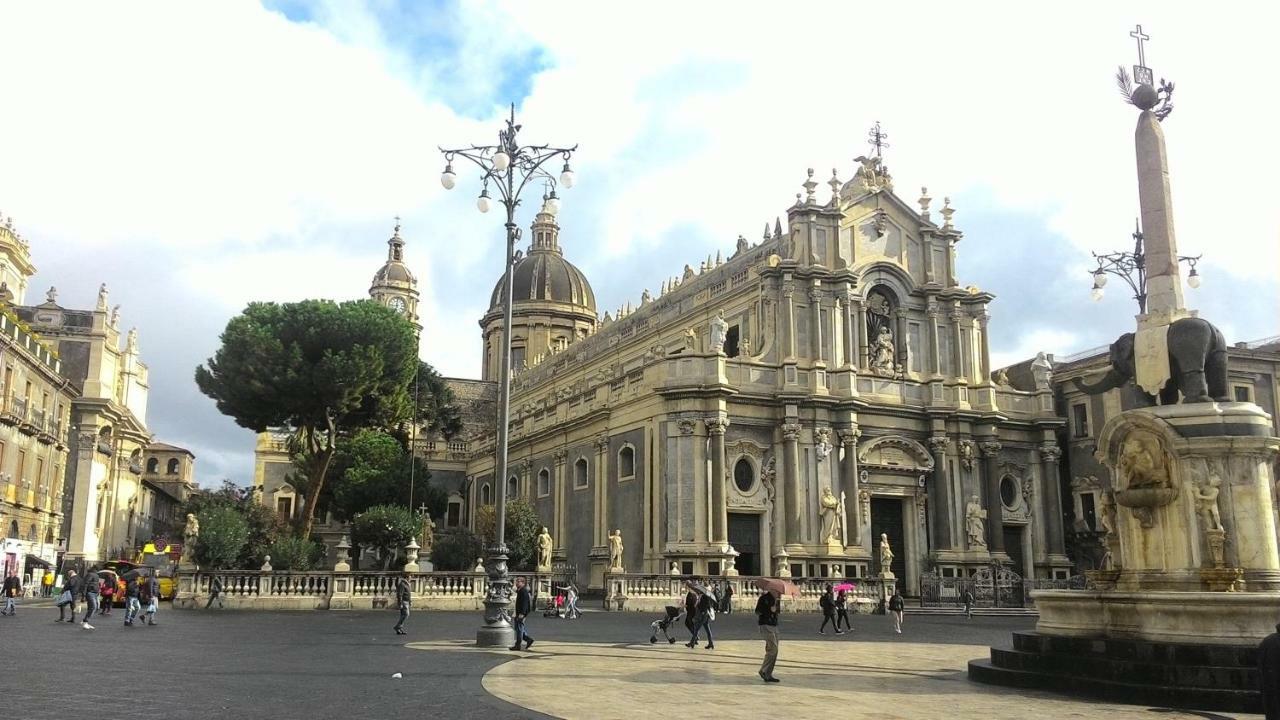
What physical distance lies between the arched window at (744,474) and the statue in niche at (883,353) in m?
7.43

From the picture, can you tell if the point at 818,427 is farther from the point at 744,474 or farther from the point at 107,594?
the point at 107,594

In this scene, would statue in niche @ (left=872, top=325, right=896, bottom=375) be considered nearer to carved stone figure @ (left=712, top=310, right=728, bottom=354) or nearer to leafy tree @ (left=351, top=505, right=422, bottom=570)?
carved stone figure @ (left=712, top=310, right=728, bottom=354)

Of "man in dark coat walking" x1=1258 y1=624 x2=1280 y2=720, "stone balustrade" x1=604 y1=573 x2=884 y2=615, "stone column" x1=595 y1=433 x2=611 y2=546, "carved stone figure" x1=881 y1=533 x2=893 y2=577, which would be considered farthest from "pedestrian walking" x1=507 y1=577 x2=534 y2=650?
"stone column" x1=595 y1=433 x2=611 y2=546

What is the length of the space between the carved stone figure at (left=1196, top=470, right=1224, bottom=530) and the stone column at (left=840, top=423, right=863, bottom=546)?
26547mm

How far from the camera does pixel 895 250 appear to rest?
44.4 m

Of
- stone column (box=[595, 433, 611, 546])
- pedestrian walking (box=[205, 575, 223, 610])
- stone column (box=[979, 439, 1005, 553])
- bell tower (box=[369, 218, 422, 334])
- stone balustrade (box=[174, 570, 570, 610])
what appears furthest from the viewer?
bell tower (box=[369, 218, 422, 334])

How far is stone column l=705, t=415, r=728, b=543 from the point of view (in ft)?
121

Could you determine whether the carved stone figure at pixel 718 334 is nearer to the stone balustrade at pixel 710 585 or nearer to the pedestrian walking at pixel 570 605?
the stone balustrade at pixel 710 585

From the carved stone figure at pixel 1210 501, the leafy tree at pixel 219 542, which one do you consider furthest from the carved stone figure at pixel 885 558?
the carved stone figure at pixel 1210 501

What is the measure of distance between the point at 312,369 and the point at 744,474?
19.4m

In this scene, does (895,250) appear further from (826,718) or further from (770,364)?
(826,718)

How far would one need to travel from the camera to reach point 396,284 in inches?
3374

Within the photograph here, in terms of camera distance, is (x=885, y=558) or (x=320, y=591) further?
(x=885, y=558)

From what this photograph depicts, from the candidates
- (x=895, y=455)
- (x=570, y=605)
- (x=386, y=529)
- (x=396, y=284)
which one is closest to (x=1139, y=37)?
(x=570, y=605)
